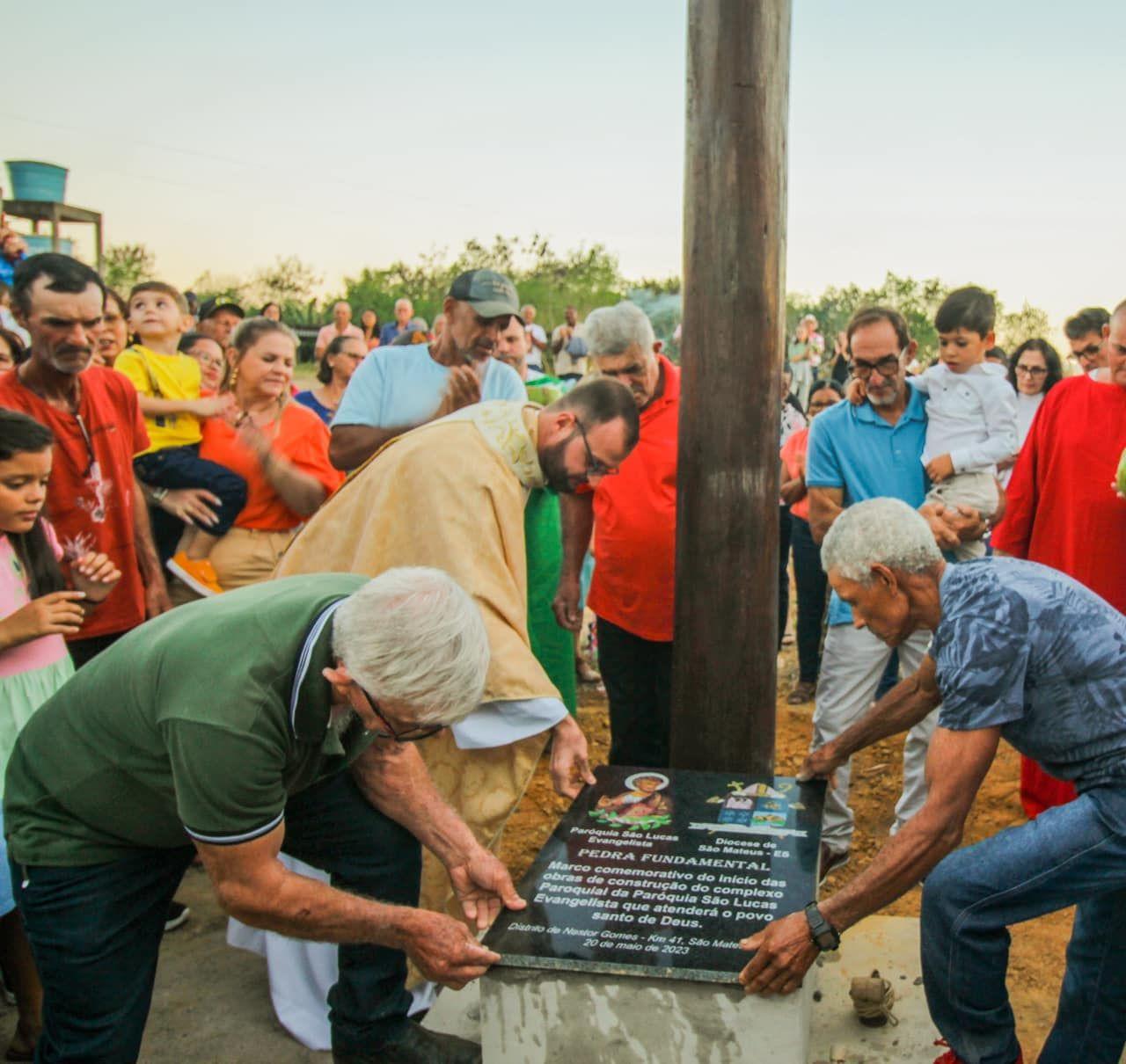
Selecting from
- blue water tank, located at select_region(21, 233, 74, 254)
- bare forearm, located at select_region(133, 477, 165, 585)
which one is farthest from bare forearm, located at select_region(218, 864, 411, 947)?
blue water tank, located at select_region(21, 233, 74, 254)

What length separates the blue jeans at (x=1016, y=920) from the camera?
2428 mm

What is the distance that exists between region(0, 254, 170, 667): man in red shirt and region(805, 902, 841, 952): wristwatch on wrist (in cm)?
268

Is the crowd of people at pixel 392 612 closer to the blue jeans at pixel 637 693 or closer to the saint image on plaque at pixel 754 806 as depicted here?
the blue jeans at pixel 637 693

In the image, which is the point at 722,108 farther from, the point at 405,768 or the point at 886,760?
the point at 886,760

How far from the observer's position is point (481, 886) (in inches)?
103

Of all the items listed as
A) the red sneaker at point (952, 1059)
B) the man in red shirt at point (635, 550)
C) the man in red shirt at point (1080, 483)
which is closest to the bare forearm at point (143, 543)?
the man in red shirt at point (635, 550)

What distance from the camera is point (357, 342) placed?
6051 mm

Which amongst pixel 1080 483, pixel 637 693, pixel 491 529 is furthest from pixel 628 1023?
pixel 1080 483

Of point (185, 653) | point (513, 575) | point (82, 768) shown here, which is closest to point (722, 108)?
point (513, 575)

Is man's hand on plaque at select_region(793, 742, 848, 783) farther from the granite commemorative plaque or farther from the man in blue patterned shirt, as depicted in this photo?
the man in blue patterned shirt

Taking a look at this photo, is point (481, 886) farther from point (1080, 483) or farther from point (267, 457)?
point (1080, 483)

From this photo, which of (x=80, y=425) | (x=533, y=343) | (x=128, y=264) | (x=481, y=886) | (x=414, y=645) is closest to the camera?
(x=414, y=645)

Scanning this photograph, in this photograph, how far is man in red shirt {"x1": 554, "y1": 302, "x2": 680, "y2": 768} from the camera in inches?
162

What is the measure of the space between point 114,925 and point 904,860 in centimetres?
174
